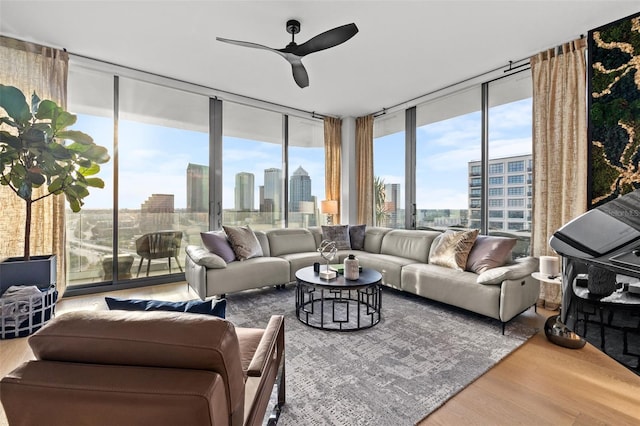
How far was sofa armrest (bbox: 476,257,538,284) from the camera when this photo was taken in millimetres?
2693

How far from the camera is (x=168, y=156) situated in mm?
4297

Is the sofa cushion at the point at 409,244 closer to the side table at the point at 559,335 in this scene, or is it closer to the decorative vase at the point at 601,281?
the side table at the point at 559,335

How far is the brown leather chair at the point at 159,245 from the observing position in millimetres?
4125

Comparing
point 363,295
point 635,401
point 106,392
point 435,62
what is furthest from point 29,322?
point 435,62

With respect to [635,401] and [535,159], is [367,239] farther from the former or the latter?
A: [635,401]

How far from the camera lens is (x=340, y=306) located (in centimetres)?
331

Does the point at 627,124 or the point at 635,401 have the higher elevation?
the point at 627,124

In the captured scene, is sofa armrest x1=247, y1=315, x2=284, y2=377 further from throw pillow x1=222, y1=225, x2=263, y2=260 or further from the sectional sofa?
throw pillow x1=222, y1=225, x2=263, y2=260

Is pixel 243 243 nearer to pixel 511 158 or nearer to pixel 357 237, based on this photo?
pixel 357 237

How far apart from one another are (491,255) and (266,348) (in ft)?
8.95

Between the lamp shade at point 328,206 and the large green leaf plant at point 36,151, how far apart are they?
11.3ft

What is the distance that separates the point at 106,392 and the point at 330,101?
492 cm

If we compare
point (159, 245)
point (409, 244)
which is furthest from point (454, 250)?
point (159, 245)

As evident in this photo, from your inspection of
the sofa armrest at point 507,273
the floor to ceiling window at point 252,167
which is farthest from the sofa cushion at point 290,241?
the sofa armrest at point 507,273
